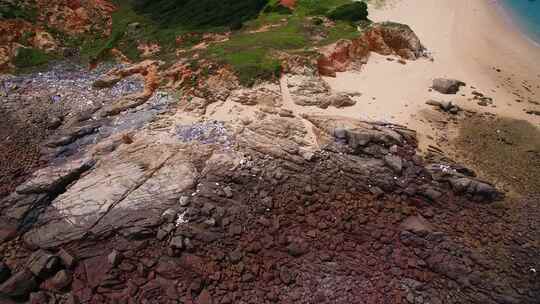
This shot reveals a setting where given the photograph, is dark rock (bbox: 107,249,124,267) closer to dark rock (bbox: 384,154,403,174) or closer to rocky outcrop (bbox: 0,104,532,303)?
rocky outcrop (bbox: 0,104,532,303)

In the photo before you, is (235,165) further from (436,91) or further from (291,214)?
(436,91)

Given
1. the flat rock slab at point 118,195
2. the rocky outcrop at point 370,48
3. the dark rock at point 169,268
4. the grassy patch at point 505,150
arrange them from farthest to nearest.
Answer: the rocky outcrop at point 370,48
the grassy patch at point 505,150
the flat rock slab at point 118,195
the dark rock at point 169,268

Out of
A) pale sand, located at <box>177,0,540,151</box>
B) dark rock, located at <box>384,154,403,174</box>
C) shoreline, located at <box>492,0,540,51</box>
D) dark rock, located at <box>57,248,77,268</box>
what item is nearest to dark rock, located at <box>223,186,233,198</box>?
pale sand, located at <box>177,0,540,151</box>

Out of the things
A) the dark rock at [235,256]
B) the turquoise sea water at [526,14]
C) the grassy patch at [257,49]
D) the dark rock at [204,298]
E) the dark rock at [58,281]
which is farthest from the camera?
the turquoise sea water at [526,14]

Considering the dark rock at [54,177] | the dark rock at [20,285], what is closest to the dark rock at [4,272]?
the dark rock at [20,285]

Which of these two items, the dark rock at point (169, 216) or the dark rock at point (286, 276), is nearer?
the dark rock at point (286, 276)

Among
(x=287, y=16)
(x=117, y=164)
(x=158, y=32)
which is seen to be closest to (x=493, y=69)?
(x=287, y=16)

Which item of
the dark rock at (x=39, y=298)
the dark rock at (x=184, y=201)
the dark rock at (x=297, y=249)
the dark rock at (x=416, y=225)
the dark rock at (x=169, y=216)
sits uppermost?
the dark rock at (x=184, y=201)

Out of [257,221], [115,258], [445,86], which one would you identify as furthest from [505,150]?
[115,258]

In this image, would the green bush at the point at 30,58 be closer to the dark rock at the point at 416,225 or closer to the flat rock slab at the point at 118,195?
the flat rock slab at the point at 118,195
